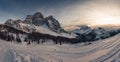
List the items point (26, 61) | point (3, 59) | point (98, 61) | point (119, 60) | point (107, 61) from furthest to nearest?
1. point (3, 59)
2. point (26, 61)
3. point (98, 61)
4. point (107, 61)
5. point (119, 60)

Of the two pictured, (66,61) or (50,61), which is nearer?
(50,61)

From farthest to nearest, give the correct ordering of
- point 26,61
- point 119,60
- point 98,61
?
point 26,61 → point 98,61 → point 119,60

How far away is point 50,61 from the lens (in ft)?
86.5

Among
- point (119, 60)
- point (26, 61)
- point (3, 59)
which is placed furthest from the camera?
point (3, 59)

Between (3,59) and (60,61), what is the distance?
247 inches

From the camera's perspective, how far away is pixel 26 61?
25094mm

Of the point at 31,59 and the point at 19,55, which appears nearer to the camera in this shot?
the point at 31,59

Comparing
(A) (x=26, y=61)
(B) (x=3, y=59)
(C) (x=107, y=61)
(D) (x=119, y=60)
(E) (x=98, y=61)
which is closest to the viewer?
(D) (x=119, y=60)

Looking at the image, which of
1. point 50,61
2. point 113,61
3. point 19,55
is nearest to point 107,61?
point 113,61

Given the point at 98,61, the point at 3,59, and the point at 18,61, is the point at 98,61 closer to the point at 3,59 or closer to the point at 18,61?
the point at 18,61

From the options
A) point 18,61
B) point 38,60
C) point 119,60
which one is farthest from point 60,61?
point 119,60

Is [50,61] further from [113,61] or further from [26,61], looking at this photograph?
[113,61]

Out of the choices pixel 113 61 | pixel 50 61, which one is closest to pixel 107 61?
pixel 113 61

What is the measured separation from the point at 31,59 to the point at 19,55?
228 cm
